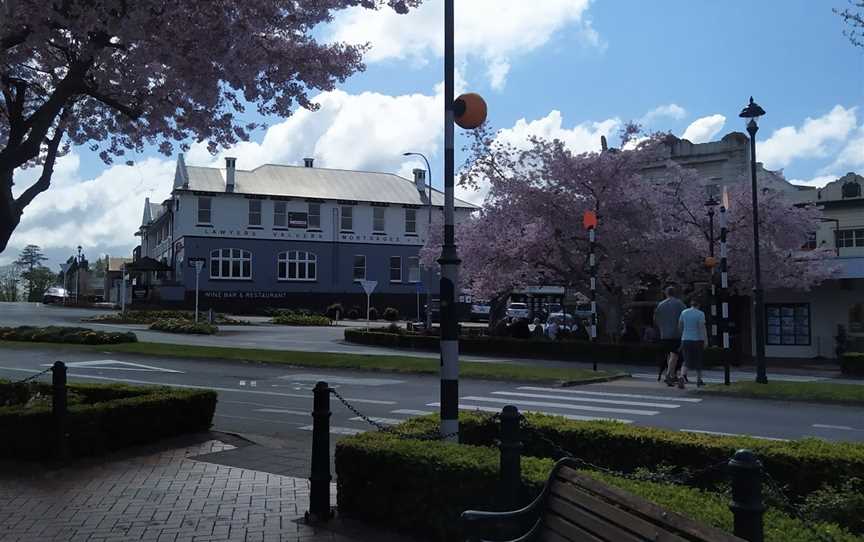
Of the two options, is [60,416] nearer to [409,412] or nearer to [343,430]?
[343,430]

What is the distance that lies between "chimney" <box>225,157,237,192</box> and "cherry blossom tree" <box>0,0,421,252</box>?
155 ft

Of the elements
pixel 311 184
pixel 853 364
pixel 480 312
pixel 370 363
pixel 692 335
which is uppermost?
pixel 311 184

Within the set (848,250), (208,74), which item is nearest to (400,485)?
(208,74)

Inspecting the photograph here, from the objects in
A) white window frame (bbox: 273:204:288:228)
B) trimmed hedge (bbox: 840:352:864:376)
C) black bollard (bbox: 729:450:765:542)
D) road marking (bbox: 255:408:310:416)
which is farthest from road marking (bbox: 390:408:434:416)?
white window frame (bbox: 273:204:288:228)

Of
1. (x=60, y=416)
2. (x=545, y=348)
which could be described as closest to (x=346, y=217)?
(x=545, y=348)

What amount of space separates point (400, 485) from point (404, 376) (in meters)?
13.2

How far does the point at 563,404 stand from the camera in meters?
13.5

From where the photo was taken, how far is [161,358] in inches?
874

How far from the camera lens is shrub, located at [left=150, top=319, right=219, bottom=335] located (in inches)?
1359

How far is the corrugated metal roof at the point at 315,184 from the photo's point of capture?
2234 inches

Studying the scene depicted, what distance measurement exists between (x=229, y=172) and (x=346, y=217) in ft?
30.7

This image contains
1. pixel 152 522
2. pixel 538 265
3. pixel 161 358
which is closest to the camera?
pixel 152 522

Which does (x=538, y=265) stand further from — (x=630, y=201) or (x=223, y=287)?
(x=223, y=287)

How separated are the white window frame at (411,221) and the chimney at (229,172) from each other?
13706mm
